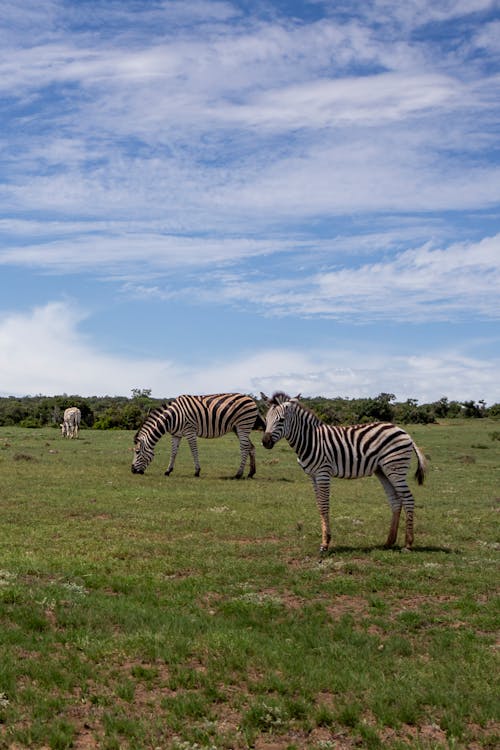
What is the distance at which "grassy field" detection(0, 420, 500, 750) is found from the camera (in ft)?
27.2

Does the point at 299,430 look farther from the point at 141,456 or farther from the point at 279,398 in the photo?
the point at 141,456

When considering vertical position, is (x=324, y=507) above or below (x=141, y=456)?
below

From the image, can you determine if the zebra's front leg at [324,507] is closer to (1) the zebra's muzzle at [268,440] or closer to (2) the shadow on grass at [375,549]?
(2) the shadow on grass at [375,549]

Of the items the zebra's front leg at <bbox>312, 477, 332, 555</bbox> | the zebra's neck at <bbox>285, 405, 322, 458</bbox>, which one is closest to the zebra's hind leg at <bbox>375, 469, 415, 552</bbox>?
the zebra's front leg at <bbox>312, 477, 332, 555</bbox>

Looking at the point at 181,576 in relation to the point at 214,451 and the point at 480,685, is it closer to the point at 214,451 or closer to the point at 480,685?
the point at 480,685

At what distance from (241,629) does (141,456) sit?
18789mm

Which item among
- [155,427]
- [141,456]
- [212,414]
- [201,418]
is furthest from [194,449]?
[141,456]

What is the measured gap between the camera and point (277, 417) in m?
15.9

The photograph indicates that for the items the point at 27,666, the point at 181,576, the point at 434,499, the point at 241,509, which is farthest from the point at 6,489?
the point at 27,666

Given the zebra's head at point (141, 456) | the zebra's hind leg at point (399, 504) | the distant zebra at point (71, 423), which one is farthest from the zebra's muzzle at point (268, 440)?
the distant zebra at point (71, 423)

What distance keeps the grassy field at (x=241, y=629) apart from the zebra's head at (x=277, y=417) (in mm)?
2407

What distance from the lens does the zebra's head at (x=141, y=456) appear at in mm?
29172

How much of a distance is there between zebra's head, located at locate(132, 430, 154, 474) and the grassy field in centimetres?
776

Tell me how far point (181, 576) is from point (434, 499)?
12.5 m
